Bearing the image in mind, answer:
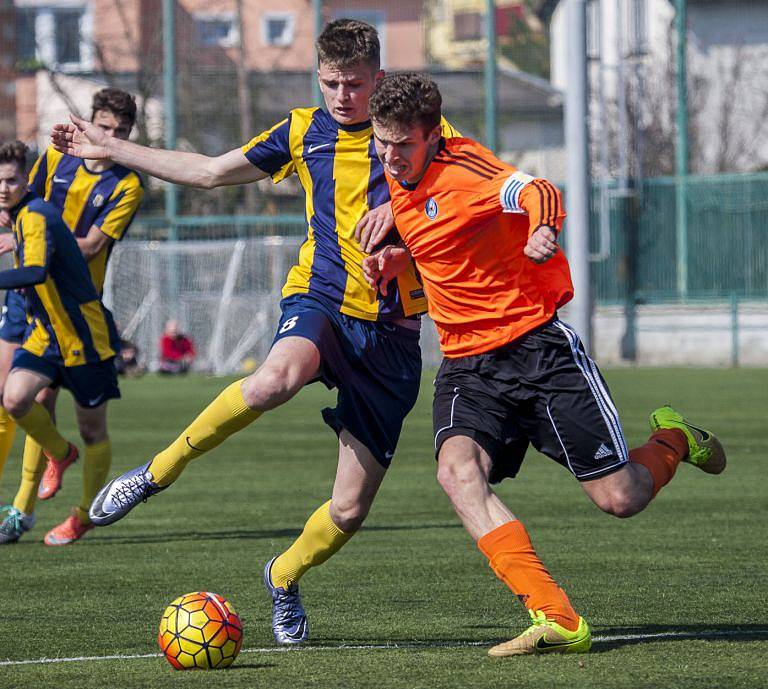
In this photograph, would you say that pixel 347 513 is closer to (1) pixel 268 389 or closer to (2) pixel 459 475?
(1) pixel 268 389

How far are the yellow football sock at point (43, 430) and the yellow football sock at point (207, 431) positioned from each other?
322 centimetres

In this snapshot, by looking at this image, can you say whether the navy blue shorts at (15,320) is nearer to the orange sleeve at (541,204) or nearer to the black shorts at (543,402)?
the black shorts at (543,402)

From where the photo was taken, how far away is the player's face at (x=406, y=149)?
5695 mm

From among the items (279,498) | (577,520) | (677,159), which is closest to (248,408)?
(577,520)

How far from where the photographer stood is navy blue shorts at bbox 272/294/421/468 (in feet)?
20.7

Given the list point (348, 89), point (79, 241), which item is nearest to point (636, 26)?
point (79, 241)

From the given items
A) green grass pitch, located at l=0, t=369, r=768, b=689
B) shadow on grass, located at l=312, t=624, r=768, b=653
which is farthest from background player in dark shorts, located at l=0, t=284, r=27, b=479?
shadow on grass, located at l=312, t=624, r=768, b=653

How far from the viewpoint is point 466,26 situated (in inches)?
1267

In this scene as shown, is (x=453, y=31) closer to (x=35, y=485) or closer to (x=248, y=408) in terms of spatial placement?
(x=35, y=485)

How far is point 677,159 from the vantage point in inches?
1171

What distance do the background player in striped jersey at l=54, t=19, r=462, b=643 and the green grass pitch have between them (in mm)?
505

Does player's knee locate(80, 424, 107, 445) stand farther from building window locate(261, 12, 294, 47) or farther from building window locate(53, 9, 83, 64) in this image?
building window locate(53, 9, 83, 64)

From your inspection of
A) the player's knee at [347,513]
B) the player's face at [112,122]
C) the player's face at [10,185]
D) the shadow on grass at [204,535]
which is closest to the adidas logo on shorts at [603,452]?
the player's knee at [347,513]

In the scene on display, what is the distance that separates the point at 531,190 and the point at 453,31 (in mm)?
27115
